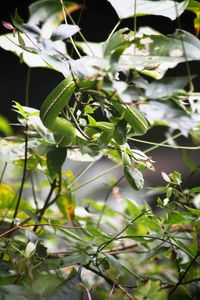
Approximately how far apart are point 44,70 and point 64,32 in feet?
5.25

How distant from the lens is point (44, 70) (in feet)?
6.88

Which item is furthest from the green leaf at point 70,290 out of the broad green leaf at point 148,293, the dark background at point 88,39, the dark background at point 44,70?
the dark background at point 44,70

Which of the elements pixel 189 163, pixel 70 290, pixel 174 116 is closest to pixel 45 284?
pixel 70 290

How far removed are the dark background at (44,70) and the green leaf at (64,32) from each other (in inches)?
54.3

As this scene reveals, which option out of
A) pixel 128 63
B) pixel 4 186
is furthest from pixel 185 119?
pixel 4 186

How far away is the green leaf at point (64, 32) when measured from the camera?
524 mm

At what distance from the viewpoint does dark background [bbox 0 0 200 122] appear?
191 cm

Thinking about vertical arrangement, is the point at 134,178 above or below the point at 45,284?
above

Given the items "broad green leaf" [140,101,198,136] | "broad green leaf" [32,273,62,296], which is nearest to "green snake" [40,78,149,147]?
"broad green leaf" [140,101,198,136]

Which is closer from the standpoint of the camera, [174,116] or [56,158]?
[174,116]

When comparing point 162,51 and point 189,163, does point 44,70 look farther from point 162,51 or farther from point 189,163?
point 162,51

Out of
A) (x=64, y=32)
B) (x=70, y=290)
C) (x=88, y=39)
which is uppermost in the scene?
(x=64, y=32)

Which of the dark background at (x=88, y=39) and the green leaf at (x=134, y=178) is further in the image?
the dark background at (x=88, y=39)

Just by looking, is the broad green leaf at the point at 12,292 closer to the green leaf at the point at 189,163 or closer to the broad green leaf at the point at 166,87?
the broad green leaf at the point at 166,87
